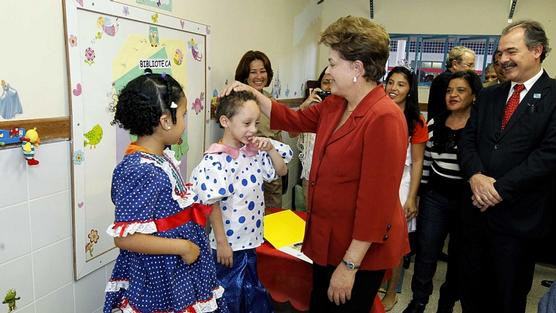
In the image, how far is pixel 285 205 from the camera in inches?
158

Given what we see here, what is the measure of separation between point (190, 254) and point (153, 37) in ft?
3.84

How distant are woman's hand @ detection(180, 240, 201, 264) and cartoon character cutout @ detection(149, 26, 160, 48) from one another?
111 cm

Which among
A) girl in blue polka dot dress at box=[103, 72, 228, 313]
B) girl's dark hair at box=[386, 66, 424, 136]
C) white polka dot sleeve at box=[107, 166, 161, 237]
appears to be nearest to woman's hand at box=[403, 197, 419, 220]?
girl's dark hair at box=[386, 66, 424, 136]

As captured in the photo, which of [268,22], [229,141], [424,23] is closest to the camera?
[229,141]

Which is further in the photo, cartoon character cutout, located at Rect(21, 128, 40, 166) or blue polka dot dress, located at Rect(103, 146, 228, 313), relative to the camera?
cartoon character cutout, located at Rect(21, 128, 40, 166)

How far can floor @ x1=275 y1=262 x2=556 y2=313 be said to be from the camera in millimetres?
2518

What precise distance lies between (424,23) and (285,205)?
251cm

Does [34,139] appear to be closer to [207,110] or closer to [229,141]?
[229,141]

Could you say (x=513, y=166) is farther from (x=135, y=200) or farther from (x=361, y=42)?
(x=135, y=200)

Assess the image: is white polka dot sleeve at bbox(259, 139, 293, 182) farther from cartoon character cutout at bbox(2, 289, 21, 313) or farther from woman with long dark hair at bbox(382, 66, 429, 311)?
cartoon character cutout at bbox(2, 289, 21, 313)

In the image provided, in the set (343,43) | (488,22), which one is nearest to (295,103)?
(488,22)

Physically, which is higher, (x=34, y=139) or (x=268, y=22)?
(x=268, y=22)

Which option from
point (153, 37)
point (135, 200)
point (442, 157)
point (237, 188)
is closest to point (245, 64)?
point (153, 37)

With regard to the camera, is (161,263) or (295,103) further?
(295,103)
